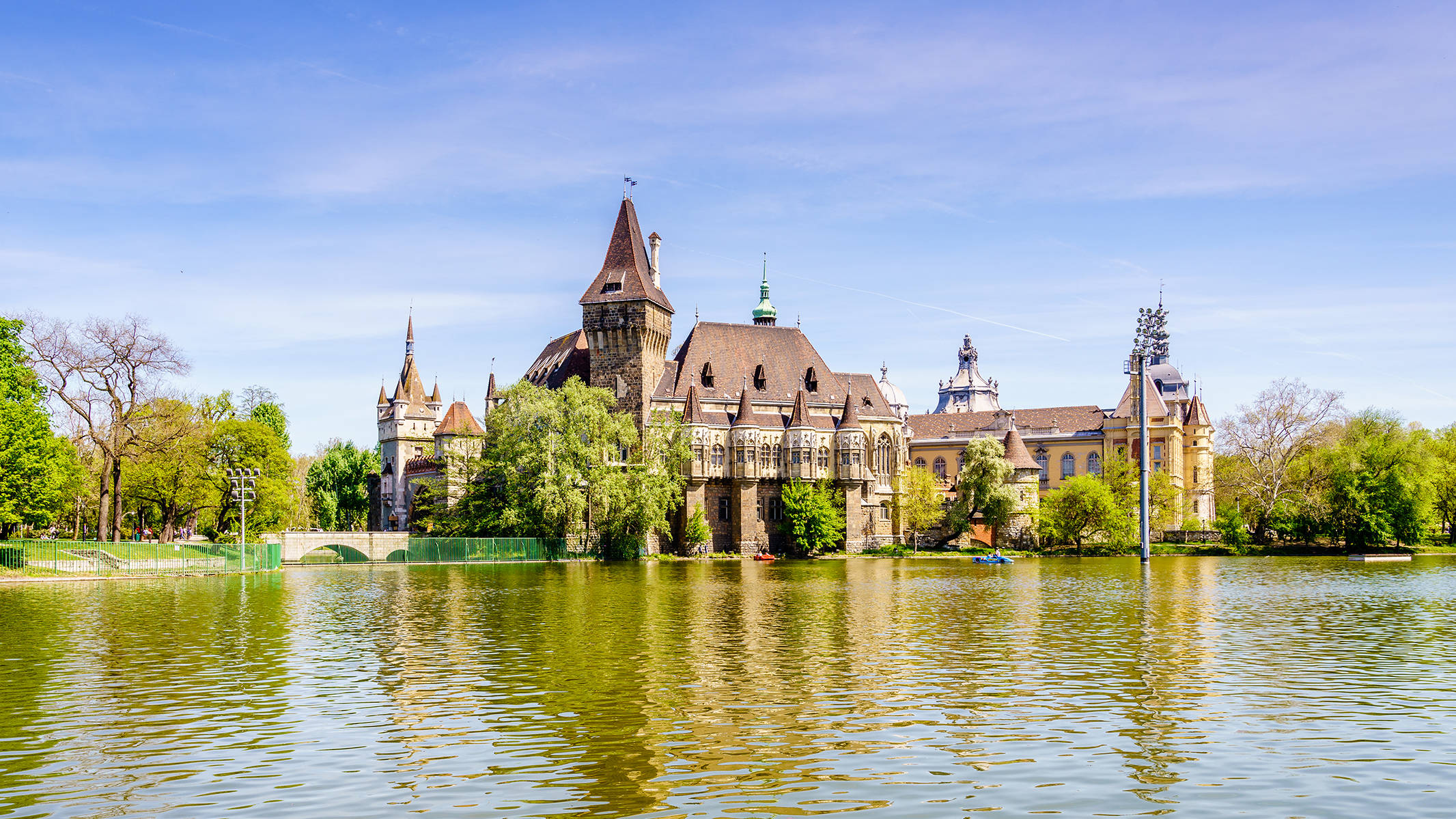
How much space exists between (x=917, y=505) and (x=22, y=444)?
66746 millimetres

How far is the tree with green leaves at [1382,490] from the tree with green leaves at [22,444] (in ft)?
271

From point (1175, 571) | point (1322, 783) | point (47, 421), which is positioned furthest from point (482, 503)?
point (1322, 783)

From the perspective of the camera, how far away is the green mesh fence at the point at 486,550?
7494 centimetres

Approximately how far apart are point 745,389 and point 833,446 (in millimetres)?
8825

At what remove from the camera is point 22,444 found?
179 feet

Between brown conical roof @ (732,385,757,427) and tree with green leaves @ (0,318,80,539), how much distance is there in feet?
158

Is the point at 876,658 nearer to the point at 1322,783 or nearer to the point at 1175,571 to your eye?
the point at 1322,783

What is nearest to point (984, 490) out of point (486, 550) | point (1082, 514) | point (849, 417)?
point (1082, 514)

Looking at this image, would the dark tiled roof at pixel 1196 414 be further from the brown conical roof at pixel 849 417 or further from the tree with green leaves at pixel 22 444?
the tree with green leaves at pixel 22 444

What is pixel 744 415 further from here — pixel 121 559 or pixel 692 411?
pixel 121 559

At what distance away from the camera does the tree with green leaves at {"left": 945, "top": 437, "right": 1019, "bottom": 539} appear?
95.4 m

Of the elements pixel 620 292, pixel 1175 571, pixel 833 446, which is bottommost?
pixel 1175 571

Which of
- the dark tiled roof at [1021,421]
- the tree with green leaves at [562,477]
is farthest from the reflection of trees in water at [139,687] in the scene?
the dark tiled roof at [1021,421]

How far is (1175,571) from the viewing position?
60188 mm
